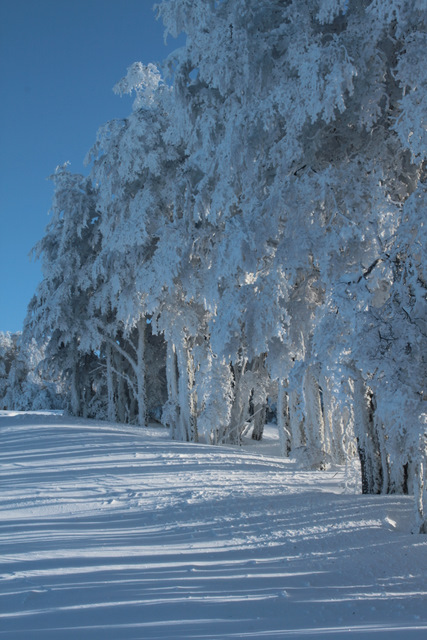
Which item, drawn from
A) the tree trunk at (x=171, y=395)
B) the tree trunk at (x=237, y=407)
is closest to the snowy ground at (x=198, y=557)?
the tree trunk at (x=171, y=395)

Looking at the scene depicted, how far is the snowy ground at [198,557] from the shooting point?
10.9ft

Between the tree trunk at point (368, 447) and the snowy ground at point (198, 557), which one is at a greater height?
the tree trunk at point (368, 447)

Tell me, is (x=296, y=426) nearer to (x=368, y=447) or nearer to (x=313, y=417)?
(x=313, y=417)

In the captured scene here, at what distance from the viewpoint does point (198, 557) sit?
4.67 m

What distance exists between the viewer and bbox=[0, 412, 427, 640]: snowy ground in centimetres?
333

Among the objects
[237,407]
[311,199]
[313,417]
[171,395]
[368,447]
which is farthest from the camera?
[237,407]

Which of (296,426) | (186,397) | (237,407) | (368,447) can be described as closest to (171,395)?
(186,397)

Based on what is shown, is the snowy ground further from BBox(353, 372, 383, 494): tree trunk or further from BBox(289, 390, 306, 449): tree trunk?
BBox(289, 390, 306, 449): tree trunk

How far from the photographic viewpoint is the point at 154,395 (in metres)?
25.7

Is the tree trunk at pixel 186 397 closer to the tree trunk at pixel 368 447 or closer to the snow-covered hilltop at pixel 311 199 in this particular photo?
the snow-covered hilltop at pixel 311 199

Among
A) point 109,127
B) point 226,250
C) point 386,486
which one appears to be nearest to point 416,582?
point 386,486

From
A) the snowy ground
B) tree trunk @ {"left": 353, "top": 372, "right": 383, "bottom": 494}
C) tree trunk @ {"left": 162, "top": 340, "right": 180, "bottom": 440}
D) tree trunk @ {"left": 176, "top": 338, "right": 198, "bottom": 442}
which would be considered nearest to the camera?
the snowy ground

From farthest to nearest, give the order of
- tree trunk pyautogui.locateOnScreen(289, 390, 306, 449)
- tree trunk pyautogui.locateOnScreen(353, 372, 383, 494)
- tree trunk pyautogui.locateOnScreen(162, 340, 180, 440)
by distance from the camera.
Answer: tree trunk pyautogui.locateOnScreen(162, 340, 180, 440)
tree trunk pyautogui.locateOnScreen(289, 390, 306, 449)
tree trunk pyautogui.locateOnScreen(353, 372, 383, 494)

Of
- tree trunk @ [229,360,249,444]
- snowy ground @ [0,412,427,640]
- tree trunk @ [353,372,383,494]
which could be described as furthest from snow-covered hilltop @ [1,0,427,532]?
tree trunk @ [229,360,249,444]
